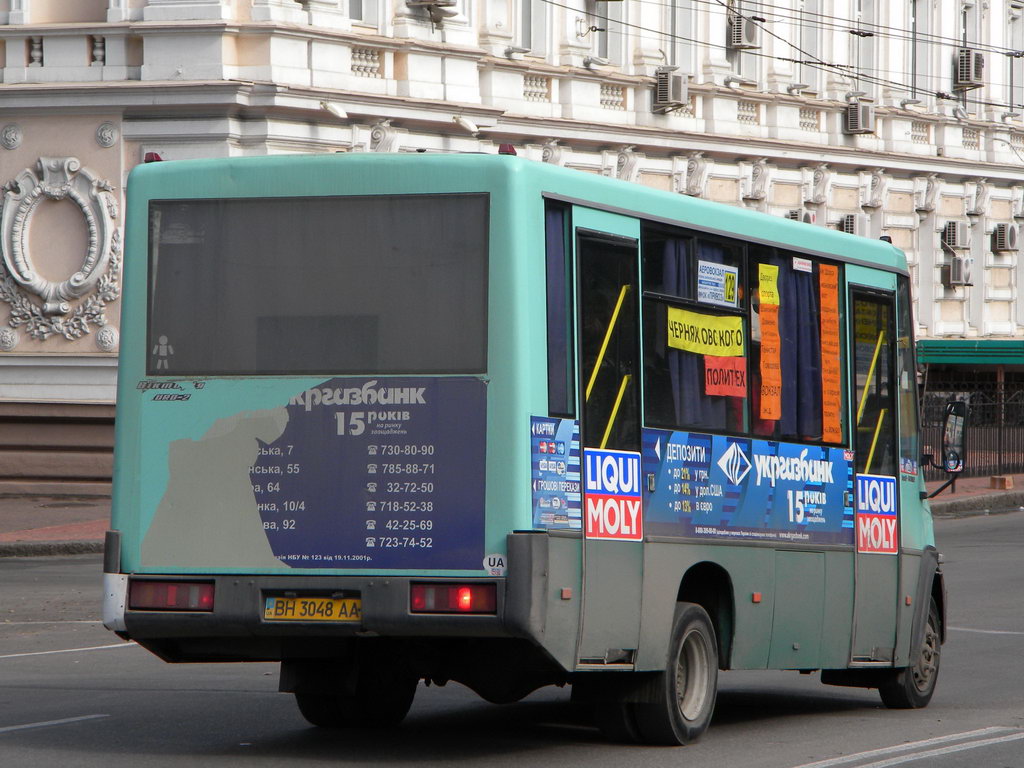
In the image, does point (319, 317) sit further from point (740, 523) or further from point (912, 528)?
point (912, 528)

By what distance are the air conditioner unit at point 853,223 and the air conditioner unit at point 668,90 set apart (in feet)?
21.1

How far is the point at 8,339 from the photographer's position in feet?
87.1

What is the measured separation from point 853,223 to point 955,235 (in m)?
4.17

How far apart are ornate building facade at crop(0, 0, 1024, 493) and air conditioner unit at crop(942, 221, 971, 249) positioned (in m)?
0.07

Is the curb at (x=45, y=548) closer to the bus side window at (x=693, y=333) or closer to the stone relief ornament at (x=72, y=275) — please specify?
the stone relief ornament at (x=72, y=275)

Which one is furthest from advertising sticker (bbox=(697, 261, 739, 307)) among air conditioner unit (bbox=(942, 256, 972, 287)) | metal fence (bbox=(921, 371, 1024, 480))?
air conditioner unit (bbox=(942, 256, 972, 287))

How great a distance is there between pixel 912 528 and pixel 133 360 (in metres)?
5.09

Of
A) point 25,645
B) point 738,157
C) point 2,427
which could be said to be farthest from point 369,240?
point 738,157

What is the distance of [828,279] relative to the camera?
35.9 feet

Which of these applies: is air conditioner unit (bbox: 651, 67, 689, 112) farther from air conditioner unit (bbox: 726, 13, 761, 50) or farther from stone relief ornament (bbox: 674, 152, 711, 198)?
air conditioner unit (bbox: 726, 13, 761, 50)

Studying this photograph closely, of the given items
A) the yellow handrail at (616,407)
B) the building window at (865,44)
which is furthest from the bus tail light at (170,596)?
the building window at (865,44)

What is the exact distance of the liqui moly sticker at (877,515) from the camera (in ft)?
36.8

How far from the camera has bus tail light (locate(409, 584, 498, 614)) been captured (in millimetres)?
8430

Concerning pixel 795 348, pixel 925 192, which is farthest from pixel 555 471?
pixel 925 192
